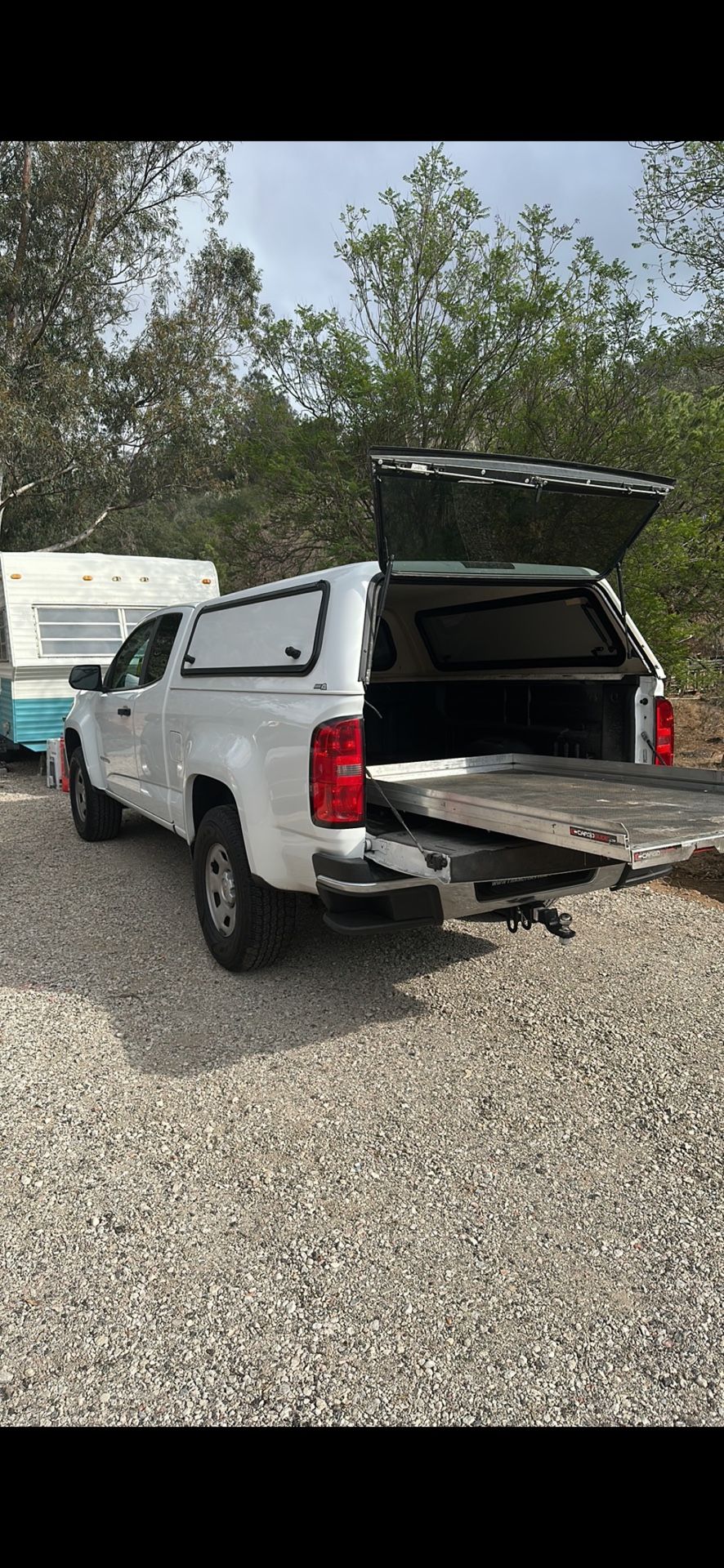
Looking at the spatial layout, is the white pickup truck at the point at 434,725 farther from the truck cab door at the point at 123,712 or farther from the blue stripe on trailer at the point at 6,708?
the blue stripe on trailer at the point at 6,708

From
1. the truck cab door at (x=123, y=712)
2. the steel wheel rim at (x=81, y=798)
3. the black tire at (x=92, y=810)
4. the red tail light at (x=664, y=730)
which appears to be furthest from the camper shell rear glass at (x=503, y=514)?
the steel wheel rim at (x=81, y=798)

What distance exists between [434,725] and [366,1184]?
3.52 m

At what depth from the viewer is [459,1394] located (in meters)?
2.12

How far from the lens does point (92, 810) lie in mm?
7594

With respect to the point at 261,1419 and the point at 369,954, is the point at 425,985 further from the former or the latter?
the point at 261,1419

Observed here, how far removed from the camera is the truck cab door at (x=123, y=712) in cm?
631

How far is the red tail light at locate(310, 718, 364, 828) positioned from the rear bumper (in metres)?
0.17

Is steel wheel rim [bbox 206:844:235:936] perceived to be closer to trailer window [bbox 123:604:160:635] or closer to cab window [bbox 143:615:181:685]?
cab window [bbox 143:615:181:685]

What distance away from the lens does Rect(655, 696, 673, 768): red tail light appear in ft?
15.1

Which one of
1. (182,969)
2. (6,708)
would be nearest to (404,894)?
(182,969)

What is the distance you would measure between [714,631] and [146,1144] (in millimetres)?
9175

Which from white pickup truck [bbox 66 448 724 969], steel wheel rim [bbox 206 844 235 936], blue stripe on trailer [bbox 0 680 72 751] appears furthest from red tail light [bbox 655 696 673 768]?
blue stripe on trailer [bbox 0 680 72 751]

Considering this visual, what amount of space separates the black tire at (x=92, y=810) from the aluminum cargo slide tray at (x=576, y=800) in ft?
12.5

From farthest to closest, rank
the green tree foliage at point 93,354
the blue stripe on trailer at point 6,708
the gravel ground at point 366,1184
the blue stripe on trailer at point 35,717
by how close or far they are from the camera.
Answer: the green tree foliage at point 93,354 → the blue stripe on trailer at point 6,708 → the blue stripe on trailer at point 35,717 → the gravel ground at point 366,1184
